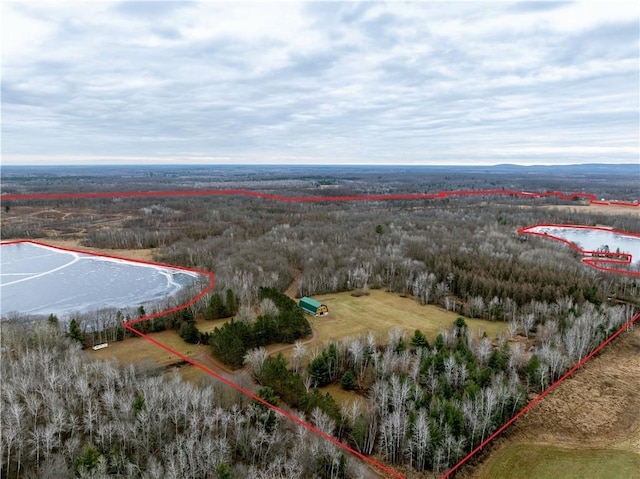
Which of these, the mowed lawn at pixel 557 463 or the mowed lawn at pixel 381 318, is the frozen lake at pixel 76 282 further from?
the mowed lawn at pixel 557 463

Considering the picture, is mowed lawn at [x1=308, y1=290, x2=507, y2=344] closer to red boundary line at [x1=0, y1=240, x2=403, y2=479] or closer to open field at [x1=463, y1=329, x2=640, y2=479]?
open field at [x1=463, y1=329, x2=640, y2=479]

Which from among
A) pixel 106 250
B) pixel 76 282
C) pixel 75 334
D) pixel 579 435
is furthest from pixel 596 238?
pixel 106 250

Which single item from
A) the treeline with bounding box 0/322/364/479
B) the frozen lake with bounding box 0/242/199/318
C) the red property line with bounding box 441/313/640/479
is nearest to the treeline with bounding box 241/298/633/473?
the red property line with bounding box 441/313/640/479

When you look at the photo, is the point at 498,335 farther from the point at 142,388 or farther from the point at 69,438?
the point at 69,438

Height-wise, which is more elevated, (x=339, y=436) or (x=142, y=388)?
(x=142, y=388)

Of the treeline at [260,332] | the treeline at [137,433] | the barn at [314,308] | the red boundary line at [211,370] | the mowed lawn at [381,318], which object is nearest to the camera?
the treeline at [137,433]

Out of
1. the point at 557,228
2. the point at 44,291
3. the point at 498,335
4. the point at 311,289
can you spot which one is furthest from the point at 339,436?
the point at 557,228

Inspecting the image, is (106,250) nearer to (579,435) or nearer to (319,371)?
(319,371)

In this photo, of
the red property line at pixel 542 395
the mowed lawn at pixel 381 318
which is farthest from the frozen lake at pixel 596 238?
the mowed lawn at pixel 381 318
